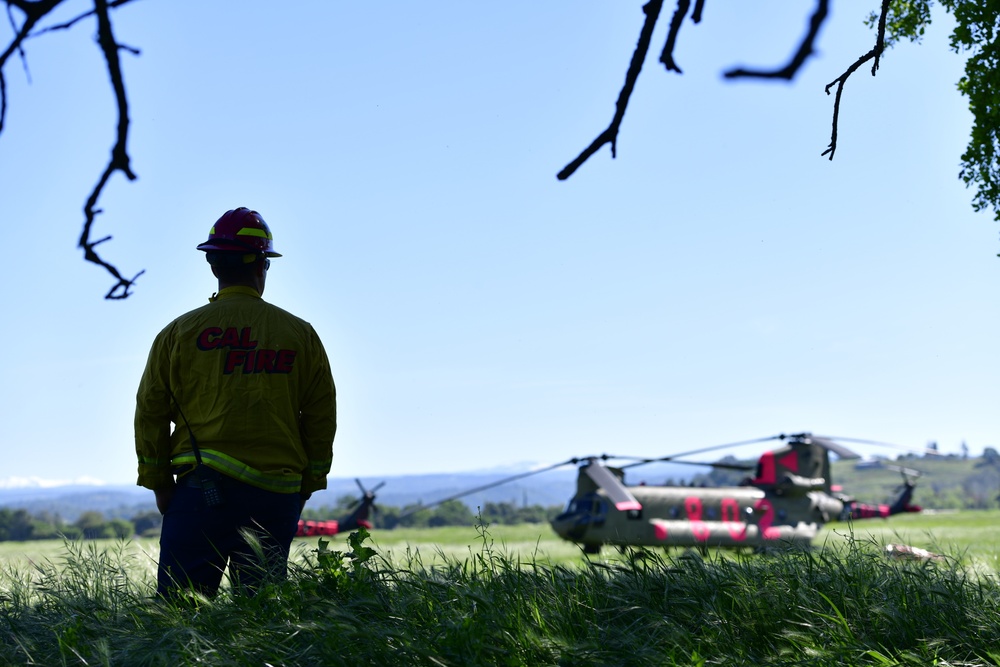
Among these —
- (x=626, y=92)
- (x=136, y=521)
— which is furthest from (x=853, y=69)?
(x=136, y=521)

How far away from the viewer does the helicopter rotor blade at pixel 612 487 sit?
17969 mm

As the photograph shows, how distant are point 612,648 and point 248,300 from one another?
8.62 feet

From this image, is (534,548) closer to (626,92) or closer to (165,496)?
(165,496)

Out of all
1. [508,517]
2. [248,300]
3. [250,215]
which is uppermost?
[250,215]

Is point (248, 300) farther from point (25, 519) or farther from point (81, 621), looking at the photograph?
point (25, 519)

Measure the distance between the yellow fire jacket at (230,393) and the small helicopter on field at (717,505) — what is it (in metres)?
12.1

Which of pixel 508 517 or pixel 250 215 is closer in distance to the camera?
pixel 250 215

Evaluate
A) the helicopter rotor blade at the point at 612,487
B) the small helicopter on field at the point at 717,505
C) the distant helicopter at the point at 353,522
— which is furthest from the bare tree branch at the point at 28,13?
the distant helicopter at the point at 353,522

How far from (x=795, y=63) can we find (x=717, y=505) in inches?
748

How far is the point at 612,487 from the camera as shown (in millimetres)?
18094

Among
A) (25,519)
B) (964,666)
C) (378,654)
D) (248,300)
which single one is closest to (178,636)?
(378,654)

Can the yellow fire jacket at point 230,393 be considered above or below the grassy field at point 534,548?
above

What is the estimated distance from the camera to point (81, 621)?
15.5 feet

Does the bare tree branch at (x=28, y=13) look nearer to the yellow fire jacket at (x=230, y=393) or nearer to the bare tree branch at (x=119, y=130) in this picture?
the bare tree branch at (x=119, y=130)
